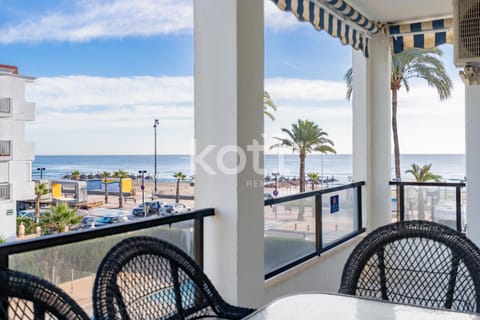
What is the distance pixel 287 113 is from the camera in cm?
2134

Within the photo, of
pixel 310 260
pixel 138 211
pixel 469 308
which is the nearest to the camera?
pixel 469 308

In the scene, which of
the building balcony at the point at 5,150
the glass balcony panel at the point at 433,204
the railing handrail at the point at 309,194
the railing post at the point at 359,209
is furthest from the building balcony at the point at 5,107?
the glass balcony panel at the point at 433,204

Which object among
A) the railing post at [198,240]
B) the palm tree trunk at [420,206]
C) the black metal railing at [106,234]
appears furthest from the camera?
the palm tree trunk at [420,206]

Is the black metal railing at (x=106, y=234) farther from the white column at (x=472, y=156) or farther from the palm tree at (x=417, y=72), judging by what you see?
the palm tree at (x=417, y=72)

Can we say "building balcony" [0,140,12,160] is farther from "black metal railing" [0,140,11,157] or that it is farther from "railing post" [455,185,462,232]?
"railing post" [455,185,462,232]

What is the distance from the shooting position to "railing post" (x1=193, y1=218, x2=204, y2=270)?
233 cm

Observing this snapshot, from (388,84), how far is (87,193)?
402 centimetres

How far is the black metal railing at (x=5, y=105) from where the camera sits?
257 cm

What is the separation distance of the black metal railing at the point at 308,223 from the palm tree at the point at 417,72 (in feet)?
16.1

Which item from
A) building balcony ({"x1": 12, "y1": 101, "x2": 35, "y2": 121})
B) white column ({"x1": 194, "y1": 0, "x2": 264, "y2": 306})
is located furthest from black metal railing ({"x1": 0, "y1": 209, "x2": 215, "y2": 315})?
building balcony ({"x1": 12, "y1": 101, "x2": 35, "y2": 121})

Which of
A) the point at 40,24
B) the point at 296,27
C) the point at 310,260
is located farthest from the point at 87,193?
the point at 296,27

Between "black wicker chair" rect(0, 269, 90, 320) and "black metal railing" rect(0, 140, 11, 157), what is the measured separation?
6.13 ft

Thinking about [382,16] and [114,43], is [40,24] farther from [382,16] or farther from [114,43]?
[382,16]

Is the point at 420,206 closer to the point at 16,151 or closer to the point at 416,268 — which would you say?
the point at 416,268
